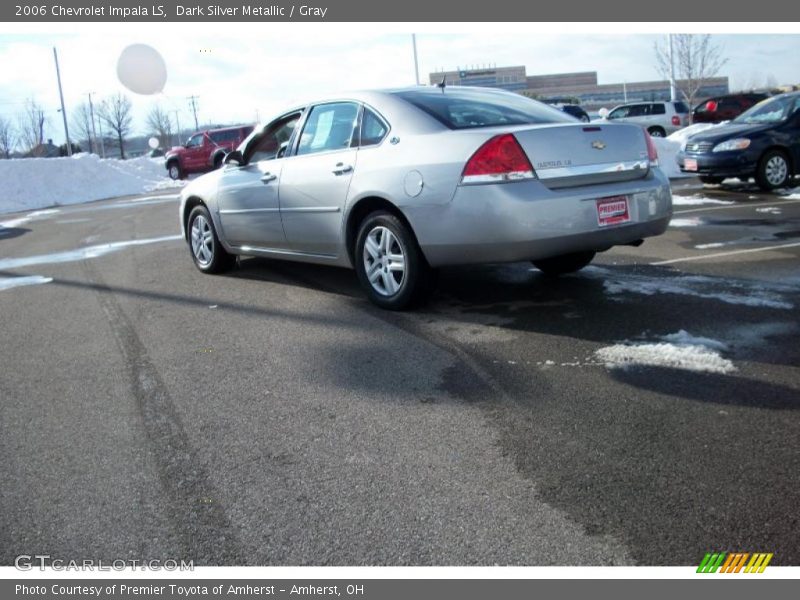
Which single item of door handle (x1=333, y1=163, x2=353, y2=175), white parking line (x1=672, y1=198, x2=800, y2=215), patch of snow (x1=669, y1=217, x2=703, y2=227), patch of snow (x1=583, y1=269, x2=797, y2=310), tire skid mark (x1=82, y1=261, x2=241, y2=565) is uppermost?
door handle (x1=333, y1=163, x2=353, y2=175)

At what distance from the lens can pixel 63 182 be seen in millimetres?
27625

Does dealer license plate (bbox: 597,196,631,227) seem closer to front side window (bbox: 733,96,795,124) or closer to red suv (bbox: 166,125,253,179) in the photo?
front side window (bbox: 733,96,795,124)

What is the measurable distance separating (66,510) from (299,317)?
2750 mm

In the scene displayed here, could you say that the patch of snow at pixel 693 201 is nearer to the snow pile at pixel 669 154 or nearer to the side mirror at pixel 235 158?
the snow pile at pixel 669 154

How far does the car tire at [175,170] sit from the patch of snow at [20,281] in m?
24.8

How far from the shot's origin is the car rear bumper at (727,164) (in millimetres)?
11438

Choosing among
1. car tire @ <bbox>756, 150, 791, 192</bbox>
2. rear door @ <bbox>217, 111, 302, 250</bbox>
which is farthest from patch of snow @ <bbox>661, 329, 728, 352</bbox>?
car tire @ <bbox>756, 150, 791, 192</bbox>

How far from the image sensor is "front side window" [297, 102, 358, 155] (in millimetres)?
5582

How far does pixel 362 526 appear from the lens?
8.31 feet

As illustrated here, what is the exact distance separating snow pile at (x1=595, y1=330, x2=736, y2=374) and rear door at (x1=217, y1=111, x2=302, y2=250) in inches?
121

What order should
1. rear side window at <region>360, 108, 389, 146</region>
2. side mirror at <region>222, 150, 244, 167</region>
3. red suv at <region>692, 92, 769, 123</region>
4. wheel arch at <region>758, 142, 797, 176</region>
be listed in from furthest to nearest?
red suv at <region>692, 92, 769, 123</region>
wheel arch at <region>758, 142, 797, 176</region>
side mirror at <region>222, 150, 244, 167</region>
rear side window at <region>360, 108, 389, 146</region>

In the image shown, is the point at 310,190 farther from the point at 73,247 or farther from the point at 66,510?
the point at 73,247

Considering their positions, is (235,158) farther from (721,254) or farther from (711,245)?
(711,245)

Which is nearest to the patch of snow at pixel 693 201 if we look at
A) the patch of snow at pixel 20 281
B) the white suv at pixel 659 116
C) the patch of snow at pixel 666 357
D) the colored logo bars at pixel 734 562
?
the patch of snow at pixel 666 357
